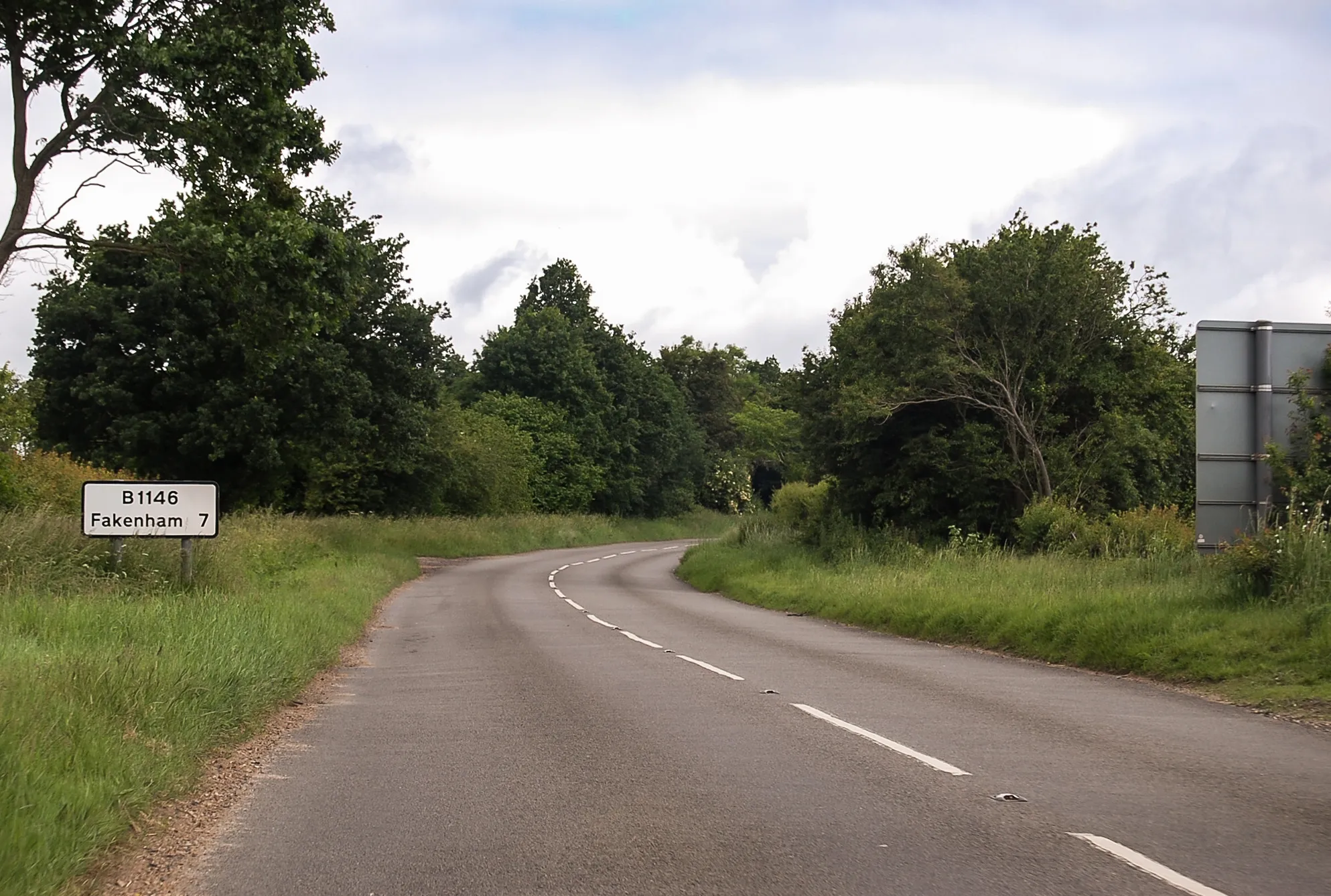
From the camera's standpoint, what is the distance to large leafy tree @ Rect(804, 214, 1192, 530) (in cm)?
2989

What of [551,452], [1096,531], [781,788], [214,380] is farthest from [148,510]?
[551,452]

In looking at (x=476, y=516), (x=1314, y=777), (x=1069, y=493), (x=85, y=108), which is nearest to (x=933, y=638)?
(x=1314, y=777)

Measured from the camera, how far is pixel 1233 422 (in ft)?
50.9

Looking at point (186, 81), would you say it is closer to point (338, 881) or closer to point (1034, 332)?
point (338, 881)

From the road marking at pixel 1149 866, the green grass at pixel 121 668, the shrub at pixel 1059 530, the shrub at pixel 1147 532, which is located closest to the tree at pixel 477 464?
the green grass at pixel 121 668

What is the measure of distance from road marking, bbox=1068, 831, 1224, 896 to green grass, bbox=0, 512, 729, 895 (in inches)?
187

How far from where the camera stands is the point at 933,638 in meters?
18.6

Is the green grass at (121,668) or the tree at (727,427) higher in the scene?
the tree at (727,427)

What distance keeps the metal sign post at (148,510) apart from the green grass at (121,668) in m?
0.63

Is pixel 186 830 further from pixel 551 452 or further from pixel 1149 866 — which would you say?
pixel 551 452

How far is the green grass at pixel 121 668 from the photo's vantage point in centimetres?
587

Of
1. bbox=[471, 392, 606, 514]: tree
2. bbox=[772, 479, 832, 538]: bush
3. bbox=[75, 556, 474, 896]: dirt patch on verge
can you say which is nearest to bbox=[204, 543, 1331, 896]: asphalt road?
bbox=[75, 556, 474, 896]: dirt patch on verge

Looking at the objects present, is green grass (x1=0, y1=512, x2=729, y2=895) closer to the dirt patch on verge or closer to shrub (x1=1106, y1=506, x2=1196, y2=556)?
the dirt patch on verge

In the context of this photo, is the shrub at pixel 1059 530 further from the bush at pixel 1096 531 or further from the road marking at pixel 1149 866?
the road marking at pixel 1149 866
